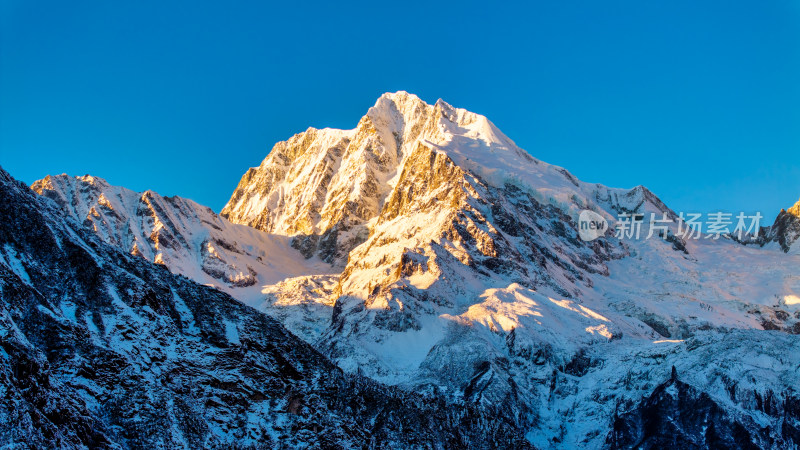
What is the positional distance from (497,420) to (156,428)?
5243 cm

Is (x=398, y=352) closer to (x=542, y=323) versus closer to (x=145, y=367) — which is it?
(x=542, y=323)

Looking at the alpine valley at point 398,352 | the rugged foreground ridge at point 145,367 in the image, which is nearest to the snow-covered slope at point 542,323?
the alpine valley at point 398,352

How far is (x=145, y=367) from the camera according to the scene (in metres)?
55.8

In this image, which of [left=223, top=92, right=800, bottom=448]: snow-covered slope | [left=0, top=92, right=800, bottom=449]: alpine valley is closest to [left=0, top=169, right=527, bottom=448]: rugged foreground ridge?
[left=0, top=92, right=800, bottom=449]: alpine valley

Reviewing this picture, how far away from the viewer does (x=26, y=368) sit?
44625 millimetres

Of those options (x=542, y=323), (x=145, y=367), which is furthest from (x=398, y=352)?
(x=145, y=367)

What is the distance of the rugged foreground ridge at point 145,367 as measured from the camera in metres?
46.2

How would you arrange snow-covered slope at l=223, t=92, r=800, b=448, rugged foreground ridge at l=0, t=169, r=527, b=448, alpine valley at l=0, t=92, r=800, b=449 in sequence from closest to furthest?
rugged foreground ridge at l=0, t=169, r=527, b=448 → alpine valley at l=0, t=92, r=800, b=449 → snow-covered slope at l=223, t=92, r=800, b=448

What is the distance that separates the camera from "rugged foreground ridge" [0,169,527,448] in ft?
152

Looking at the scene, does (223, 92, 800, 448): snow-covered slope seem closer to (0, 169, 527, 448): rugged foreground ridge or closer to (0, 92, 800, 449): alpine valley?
(0, 92, 800, 449): alpine valley

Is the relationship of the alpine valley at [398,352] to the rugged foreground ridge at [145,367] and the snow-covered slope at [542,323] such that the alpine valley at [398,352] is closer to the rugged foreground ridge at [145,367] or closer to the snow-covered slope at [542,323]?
the rugged foreground ridge at [145,367]

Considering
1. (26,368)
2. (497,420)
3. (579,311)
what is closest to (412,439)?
(497,420)


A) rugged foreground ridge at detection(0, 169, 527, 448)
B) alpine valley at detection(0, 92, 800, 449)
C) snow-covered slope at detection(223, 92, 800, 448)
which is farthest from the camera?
snow-covered slope at detection(223, 92, 800, 448)

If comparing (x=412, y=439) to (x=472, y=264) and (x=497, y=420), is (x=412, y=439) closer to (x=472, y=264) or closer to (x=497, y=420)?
(x=497, y=420)
